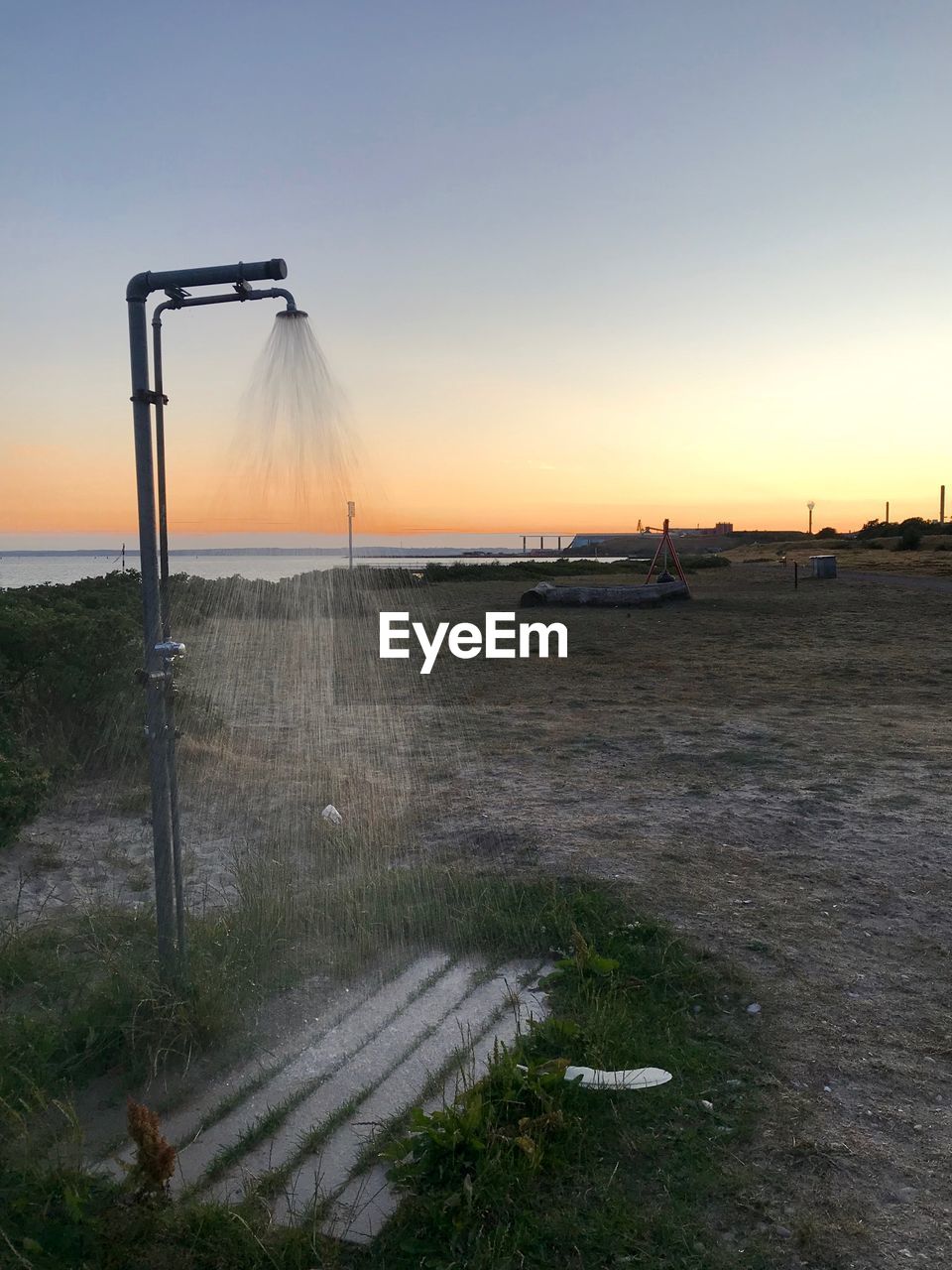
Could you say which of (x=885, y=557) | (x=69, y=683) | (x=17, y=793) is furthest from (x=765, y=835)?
(x=885, y=557)

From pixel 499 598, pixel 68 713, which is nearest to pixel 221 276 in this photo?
pixel 68 713

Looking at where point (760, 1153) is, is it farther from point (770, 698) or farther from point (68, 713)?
point (770, 698)

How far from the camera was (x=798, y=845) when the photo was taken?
16.1ft

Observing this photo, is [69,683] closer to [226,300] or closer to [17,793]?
[17,793]

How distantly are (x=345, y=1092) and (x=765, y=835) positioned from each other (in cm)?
308

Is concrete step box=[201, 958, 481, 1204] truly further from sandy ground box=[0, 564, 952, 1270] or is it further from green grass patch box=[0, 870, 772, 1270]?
sandy ground box=[0, 564, 952, 1270]

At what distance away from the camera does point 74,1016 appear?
298 cm

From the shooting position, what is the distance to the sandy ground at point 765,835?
2.54 metres

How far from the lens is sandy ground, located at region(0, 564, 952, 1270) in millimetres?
2535

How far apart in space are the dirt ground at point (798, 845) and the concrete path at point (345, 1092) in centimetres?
91

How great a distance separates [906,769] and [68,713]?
227 inches

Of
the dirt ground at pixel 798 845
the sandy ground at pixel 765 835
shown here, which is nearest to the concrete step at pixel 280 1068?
the sandy ground at pixel 765 835

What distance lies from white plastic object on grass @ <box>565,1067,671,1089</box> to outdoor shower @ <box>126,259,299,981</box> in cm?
136

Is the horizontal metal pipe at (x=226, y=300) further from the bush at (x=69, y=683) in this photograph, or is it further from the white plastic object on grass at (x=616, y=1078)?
the bush at (x=69, y=683)
